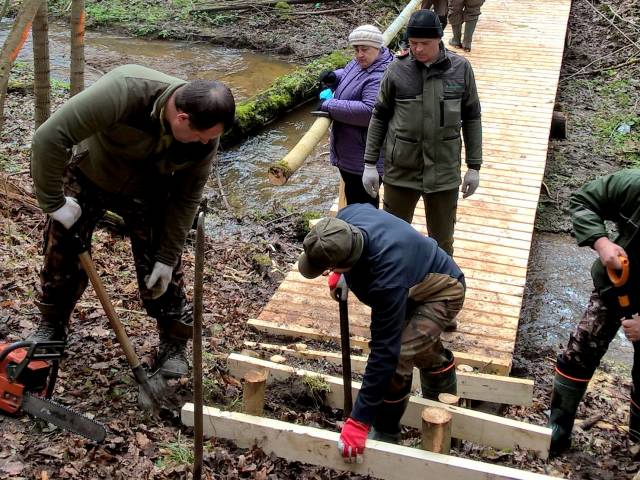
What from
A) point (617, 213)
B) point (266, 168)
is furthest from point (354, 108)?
point (266, 168)

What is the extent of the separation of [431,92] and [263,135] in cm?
707

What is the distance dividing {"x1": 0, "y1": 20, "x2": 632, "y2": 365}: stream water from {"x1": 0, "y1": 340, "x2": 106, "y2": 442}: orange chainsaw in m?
3.94

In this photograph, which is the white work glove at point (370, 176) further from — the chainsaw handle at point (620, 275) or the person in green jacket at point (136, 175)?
the chainsaw handle at point (620, 275)

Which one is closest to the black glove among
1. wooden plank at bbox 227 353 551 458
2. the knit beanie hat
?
the knit beanie hat

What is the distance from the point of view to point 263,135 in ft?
36.7

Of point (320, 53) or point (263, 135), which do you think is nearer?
point (263, 135)

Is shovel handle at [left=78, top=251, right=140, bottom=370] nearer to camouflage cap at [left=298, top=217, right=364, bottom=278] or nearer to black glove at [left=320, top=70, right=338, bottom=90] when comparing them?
camouflage cap at [left=298, top=217, right=364, bottom=278]

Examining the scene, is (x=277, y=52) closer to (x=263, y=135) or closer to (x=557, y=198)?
(x=263, y=135)

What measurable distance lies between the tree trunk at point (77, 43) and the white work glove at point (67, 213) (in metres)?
3.04

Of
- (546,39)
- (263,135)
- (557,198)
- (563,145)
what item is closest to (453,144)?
(557,198)

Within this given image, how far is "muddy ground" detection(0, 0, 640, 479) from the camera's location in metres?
3.49

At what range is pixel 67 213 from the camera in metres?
3.35

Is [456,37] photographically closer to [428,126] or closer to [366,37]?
[366,37]

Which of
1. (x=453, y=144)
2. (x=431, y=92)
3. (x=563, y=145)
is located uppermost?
(x=431, y=92)
